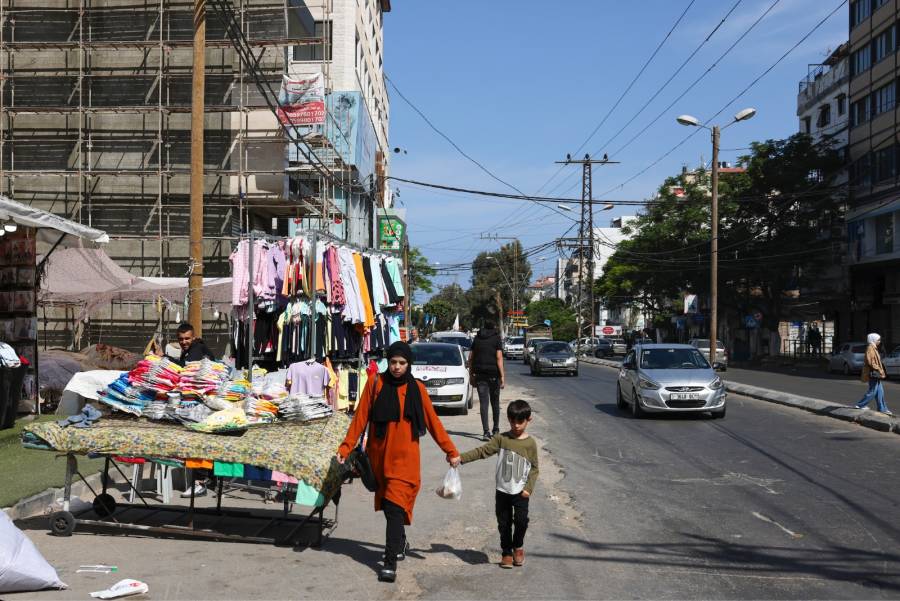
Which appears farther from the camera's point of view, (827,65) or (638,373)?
(827,65)

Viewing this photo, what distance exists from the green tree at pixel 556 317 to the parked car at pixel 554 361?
A: 165ft

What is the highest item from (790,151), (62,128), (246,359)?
(790,151)

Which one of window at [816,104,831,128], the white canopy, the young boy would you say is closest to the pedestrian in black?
the young boy

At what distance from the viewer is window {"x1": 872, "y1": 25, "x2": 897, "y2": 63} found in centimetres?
4375

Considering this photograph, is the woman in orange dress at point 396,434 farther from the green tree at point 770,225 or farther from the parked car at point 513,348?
the parked car at point 513,348

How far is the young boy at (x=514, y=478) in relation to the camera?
669 cm

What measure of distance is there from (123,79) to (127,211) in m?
4.38

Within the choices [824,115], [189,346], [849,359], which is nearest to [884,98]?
[824,115]

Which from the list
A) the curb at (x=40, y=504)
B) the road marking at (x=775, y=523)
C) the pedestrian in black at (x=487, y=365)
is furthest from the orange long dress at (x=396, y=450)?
the pedestrian in black at (x=487, y=365)

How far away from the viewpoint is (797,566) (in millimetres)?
6734

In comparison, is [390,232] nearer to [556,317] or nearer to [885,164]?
[885,164]

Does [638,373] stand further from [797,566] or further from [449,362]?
[797,566]

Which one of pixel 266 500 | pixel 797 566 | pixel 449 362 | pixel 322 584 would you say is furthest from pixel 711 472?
pixel 449 362

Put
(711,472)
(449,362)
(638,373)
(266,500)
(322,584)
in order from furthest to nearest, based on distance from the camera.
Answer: (449,362)
(638,373)
(711,472)
(266,500)
(322,584)
